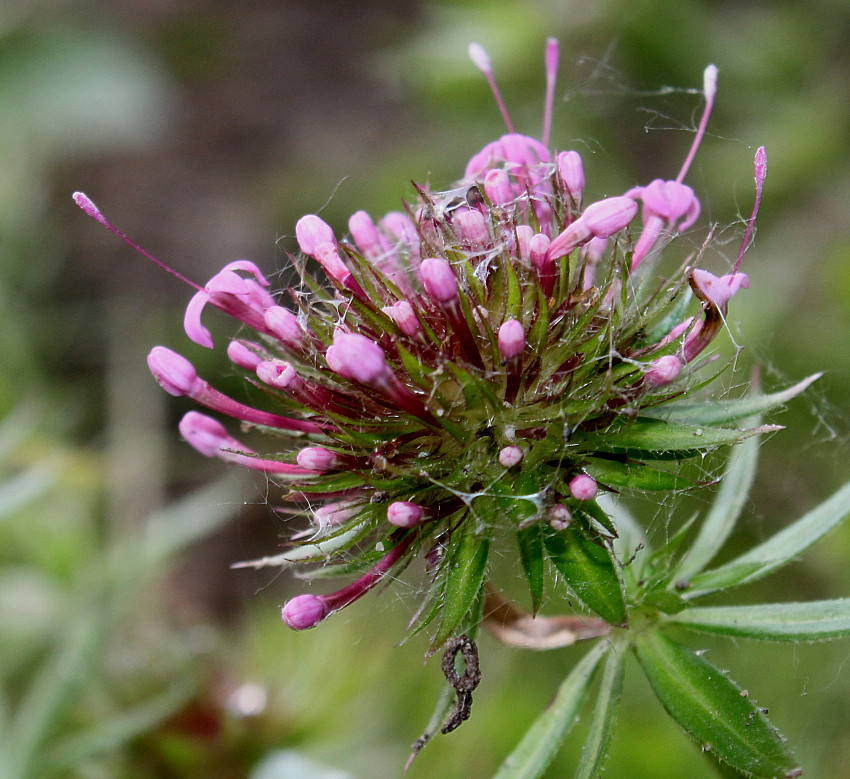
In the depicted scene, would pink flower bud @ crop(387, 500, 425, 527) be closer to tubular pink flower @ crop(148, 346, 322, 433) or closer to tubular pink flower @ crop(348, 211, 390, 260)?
tubular pink flower @ crop(148, 346, 322, 433)

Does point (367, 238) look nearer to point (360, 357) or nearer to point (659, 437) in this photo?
point (360, 357)

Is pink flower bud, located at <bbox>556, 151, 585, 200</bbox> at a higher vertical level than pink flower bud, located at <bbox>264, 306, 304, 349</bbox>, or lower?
higher

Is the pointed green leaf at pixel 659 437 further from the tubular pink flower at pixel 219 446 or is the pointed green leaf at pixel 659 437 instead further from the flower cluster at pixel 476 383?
the tubular pink flower at pixel 219 446

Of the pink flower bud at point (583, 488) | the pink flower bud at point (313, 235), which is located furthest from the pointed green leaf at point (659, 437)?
the pink flower bud at point (313, 235)

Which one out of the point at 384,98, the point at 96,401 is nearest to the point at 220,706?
the point at 96,401

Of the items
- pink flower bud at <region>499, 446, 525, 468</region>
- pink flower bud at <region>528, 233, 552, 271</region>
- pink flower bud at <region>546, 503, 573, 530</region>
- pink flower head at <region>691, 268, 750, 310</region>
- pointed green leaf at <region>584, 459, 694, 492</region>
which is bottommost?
pointed green leaf at <region>584, 459, 694, 492</region>

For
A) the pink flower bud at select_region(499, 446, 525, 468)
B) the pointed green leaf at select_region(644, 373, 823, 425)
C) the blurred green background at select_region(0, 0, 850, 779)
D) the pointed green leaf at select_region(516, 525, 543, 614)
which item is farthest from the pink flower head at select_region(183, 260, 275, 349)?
the pointed green leaf at select_region(644, 373, 823, 425)

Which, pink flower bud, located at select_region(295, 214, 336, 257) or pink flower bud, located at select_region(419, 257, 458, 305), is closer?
pink flower bud, located at select_region(419, 257, 458, 305)
